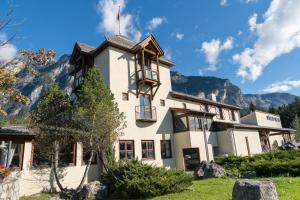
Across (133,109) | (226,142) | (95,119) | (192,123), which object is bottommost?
(226,142)

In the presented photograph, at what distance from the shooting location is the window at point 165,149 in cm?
2312

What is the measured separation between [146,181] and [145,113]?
1093 centimetres

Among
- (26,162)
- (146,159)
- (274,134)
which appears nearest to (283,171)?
(146,159)

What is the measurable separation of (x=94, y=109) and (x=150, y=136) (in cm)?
868

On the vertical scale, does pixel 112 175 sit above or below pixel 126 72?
below

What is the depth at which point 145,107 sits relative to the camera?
22.7m

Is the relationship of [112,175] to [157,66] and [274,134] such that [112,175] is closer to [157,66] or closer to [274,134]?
[157,66]

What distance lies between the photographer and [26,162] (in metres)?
14.8

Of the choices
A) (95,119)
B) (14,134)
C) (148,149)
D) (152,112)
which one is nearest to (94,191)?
(95,119)

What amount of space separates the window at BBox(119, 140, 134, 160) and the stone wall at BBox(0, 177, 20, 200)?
1040 centimetres

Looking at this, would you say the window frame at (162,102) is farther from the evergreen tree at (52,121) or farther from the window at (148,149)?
the evergreen tree at (52,121)

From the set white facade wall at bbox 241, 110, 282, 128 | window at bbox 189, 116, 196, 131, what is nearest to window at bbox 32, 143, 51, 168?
window at bbox 189, 116, 196, 131

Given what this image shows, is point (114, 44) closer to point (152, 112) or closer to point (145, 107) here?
point (145, 107)

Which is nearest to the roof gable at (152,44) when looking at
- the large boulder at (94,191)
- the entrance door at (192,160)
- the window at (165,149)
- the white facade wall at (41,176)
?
the window at (165,149)
